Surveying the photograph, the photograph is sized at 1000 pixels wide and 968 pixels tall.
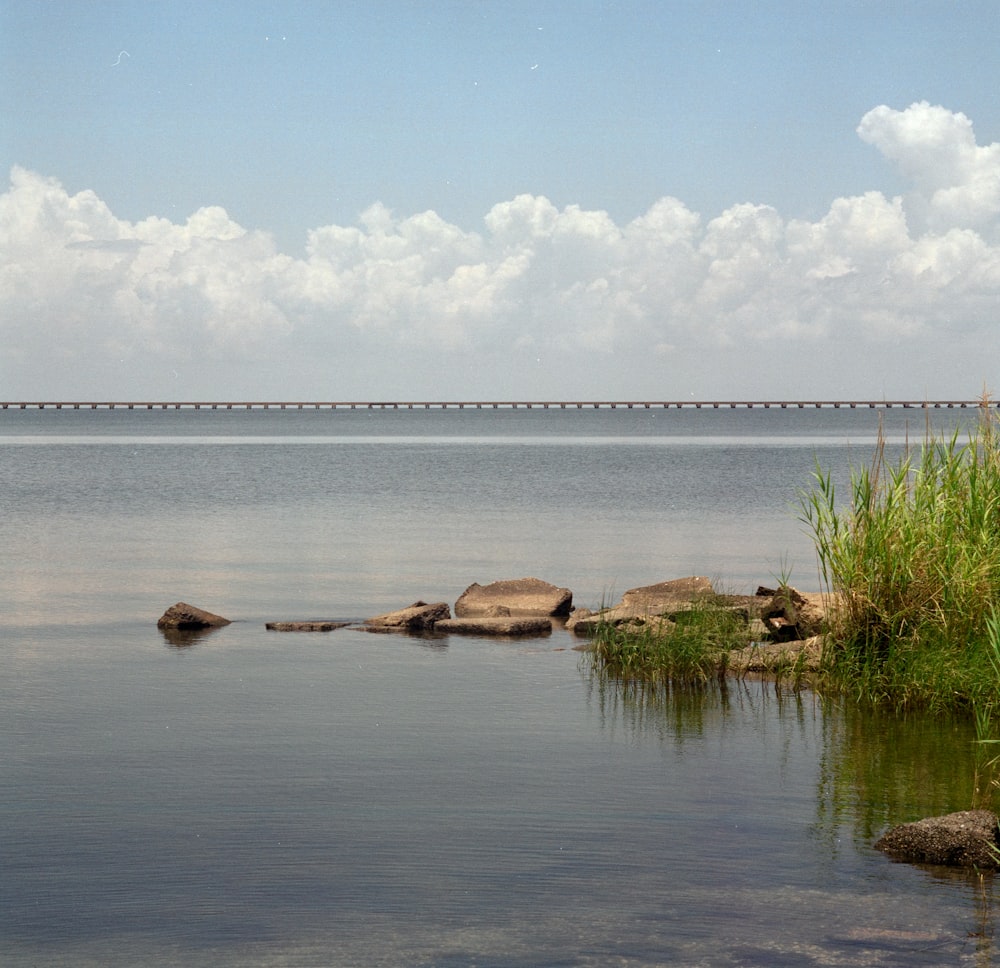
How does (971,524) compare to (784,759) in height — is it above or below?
above

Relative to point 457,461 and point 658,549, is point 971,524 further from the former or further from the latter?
point 457,461

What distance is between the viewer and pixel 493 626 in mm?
17906

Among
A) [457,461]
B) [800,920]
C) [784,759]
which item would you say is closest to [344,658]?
[784,759]

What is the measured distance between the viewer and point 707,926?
7625mm

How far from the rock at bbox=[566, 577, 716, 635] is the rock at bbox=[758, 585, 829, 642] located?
866 millimetres

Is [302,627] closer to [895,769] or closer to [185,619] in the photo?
[185,619]

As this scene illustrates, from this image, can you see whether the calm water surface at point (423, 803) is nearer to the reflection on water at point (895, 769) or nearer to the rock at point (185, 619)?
the reflection on water at point (895, 769)

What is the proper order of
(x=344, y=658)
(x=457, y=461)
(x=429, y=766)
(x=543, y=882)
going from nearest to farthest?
1. (x=543, y=882)
2. (x=429, y=766)
3. (x=344, y=658)
4. (x=457, y=461)

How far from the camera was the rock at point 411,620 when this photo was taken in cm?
1808

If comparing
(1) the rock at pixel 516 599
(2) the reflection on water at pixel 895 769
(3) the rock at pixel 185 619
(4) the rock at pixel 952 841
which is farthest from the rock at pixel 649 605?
(4) the rock at pixel 952 841

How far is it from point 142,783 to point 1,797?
40.1 inches

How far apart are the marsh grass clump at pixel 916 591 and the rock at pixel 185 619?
27.3 ft

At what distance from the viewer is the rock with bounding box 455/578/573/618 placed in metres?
19.1

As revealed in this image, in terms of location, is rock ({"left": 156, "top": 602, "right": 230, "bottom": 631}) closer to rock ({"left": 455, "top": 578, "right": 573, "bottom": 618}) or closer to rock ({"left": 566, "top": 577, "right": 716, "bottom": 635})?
rock ({"left": 455, "top": 578, "right": 573, "bottom": 618})
